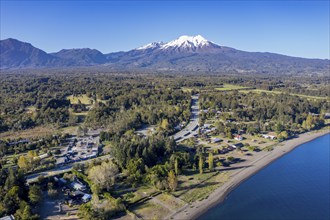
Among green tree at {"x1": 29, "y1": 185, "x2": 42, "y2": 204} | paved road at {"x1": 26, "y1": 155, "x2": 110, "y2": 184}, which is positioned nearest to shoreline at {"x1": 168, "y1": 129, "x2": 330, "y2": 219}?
green tree at {"x1": 29, "y1": 185, "x2": 42, "y2": 204}

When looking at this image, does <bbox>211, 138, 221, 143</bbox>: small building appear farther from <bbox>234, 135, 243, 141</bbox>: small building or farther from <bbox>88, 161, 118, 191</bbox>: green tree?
<bbox>88, 161, 118, 191</bbox>: green tree

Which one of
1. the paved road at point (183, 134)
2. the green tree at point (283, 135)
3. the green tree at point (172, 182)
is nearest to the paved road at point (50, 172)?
the paved road at point (183, 134)

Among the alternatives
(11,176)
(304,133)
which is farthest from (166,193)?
(304,133)

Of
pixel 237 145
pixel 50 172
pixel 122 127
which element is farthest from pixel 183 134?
pixel 50 172

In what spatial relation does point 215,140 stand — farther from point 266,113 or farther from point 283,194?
point 266,113

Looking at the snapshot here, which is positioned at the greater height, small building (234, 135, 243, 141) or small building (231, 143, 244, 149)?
small building (234, 135, 243, 141)

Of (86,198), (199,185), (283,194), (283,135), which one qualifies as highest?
(283,135)

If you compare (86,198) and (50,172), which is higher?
(50,172)

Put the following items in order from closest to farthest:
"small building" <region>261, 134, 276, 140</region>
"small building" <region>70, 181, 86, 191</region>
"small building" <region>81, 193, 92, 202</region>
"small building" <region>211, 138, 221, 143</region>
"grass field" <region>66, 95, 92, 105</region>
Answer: "small building" <region>81, 193, 92, 202</region> → "small building" <region>70, 181, 86, 191</region> → "small building" <region>211, 138, 221, 143</region> → "small building" <region>261, 134, 276, 140</region> → "grass field" <region>66, 95, 92, 105</region>
